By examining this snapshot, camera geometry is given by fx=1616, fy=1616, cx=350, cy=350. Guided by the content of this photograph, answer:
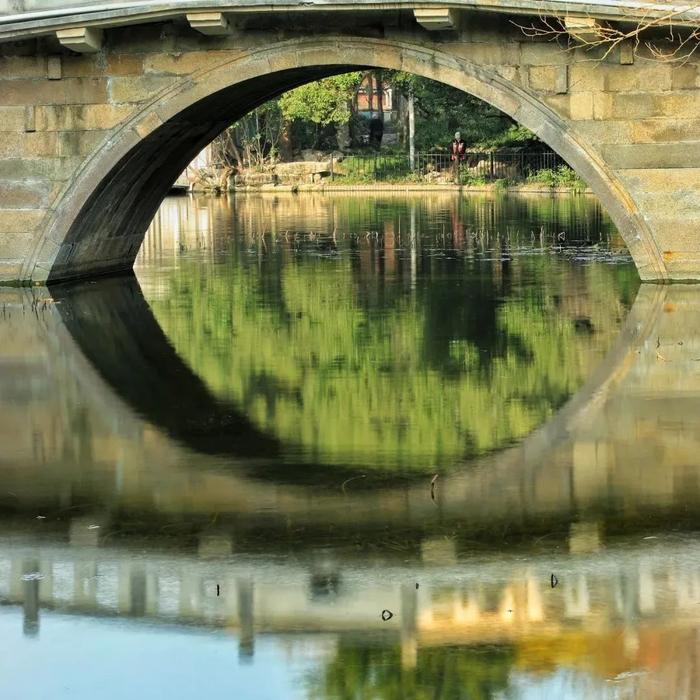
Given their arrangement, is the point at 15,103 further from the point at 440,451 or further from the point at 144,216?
the point at 440,451

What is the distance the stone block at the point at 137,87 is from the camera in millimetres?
18941

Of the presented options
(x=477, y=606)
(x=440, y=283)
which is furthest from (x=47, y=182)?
(x=477, y=606)

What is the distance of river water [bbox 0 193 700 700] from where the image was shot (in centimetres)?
640

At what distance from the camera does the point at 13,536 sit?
27.5 feet

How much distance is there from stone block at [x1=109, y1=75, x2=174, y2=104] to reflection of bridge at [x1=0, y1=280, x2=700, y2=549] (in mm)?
5254

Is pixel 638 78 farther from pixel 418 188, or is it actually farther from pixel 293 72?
pixel 418 188

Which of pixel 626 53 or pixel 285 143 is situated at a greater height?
pixel 285 143

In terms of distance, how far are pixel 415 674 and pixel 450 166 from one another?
54641 mm

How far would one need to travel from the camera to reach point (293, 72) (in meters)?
20.2

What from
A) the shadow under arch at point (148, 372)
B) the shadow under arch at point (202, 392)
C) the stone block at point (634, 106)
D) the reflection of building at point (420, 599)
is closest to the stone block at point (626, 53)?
the stone block at point (634, 106)

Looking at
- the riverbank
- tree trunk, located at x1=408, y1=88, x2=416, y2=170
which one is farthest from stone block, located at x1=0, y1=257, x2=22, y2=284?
tree trunk, located at x1=408, y1=88, x2=416, y2=170

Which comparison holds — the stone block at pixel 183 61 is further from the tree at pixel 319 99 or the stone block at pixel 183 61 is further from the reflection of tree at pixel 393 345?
the tree at pixel 319 99

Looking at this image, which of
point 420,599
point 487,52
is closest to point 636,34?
point 487,52

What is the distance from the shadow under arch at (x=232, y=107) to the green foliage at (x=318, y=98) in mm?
38808
